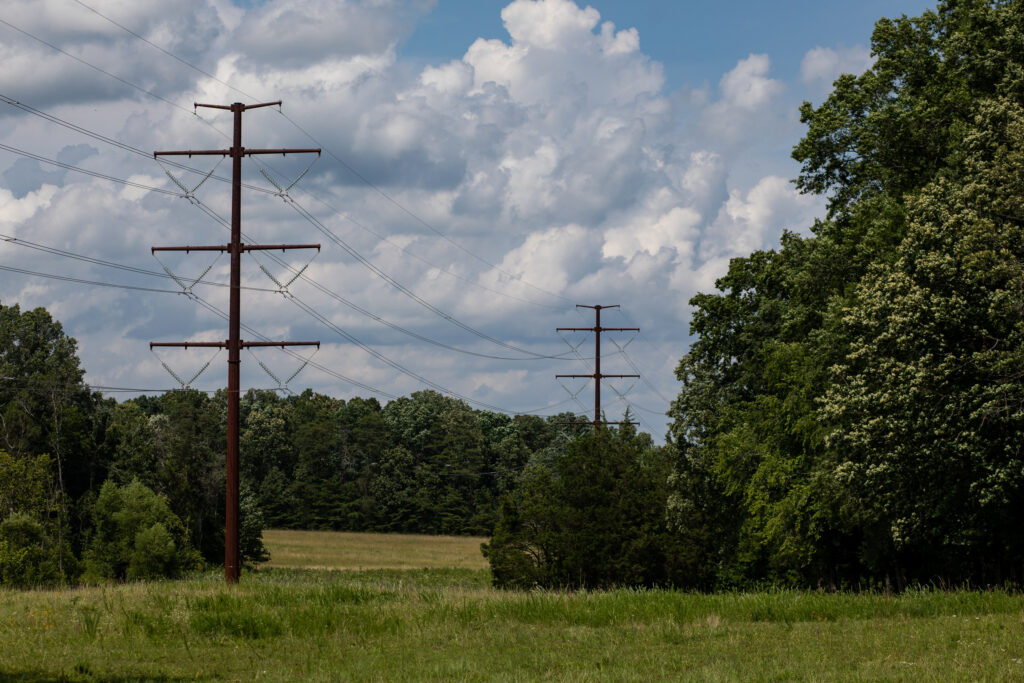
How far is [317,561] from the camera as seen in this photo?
82.1 m

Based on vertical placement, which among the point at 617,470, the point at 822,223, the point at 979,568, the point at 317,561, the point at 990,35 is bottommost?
Answer: the point at 317,561

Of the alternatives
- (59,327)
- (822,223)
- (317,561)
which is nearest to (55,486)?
(59,327)

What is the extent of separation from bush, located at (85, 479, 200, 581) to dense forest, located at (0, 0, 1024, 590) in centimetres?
16

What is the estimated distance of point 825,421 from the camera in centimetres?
2648

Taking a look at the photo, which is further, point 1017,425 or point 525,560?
point 525,560

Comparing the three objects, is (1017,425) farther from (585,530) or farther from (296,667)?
(585,530)

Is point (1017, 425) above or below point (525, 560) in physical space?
above

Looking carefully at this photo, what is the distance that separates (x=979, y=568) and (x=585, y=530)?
15137mm

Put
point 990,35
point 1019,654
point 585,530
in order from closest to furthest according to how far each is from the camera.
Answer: point 1019,654 < point 990,35 < point 585,530

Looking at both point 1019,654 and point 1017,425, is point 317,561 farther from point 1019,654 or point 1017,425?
point 1019,654

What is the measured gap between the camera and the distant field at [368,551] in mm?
79250

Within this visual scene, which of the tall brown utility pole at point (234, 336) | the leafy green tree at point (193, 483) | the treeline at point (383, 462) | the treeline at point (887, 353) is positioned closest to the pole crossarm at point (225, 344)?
the tall brown utility pole at point (234, 336)

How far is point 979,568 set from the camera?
35.4m

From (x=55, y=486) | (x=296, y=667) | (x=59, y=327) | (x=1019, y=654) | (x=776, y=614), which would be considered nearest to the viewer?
(x=1019, y=654)
